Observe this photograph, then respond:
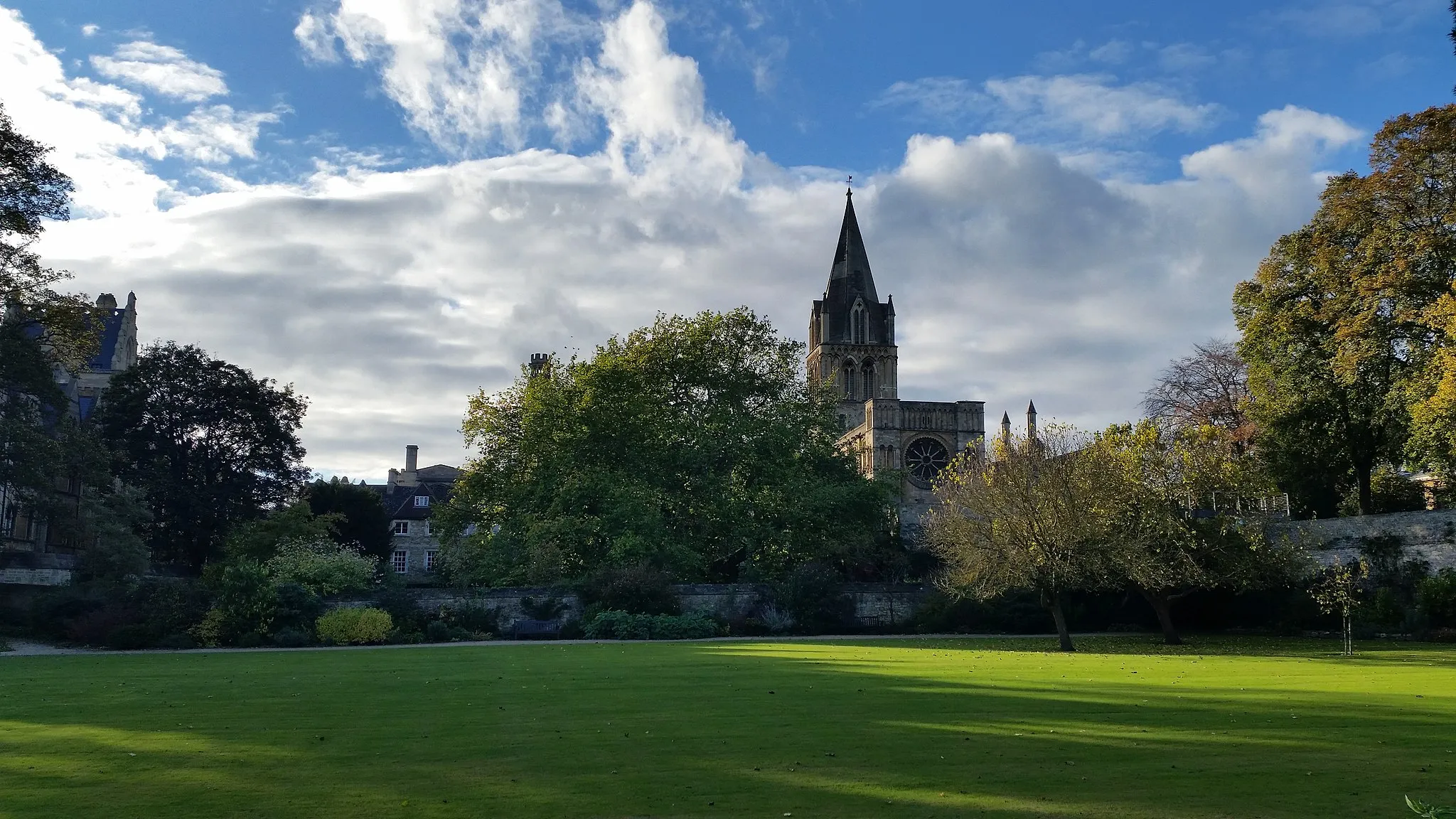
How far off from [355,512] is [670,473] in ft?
81.8

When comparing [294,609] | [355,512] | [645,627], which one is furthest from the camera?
[355,512]

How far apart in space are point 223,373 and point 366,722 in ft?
136

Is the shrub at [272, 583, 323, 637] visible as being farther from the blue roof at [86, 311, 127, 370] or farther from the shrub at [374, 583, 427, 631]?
the blue roof at [86, 311, 127, 370]

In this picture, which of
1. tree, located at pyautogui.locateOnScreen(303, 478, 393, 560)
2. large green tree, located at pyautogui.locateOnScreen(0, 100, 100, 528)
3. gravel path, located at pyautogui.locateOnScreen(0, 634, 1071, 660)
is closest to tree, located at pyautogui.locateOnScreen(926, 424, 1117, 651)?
gravel path, located at pyautogui.locateOnScreen(0, 634, 1071, 660)

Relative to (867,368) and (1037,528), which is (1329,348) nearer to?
(1037,528)

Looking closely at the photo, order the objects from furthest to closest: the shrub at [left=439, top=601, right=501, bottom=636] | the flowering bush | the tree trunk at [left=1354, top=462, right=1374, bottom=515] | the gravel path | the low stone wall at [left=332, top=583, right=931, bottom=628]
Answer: the tree trunk at [left=1354, top=462, right=1374, bottom=515], the low stone wall at [left=332, top=583, right=931, bottom=628], the shrub at [left=439, top=601, right=501, bottom=636], the flowering bush, the gravel path

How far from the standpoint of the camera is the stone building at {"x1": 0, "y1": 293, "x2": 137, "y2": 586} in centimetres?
3966

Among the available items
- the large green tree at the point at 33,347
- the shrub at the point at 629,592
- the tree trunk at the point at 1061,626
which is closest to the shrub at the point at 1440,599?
the tree trunk at the point at 1061,626

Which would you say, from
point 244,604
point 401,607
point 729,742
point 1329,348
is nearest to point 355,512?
point 401,607

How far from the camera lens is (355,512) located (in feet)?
209

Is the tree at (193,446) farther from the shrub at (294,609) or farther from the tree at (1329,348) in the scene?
the tree at (1329,348)

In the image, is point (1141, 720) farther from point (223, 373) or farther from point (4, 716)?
point (223, 373)

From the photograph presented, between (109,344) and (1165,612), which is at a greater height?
(109,344)

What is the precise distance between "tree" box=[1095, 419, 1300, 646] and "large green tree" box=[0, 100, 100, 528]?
32.2 meters
